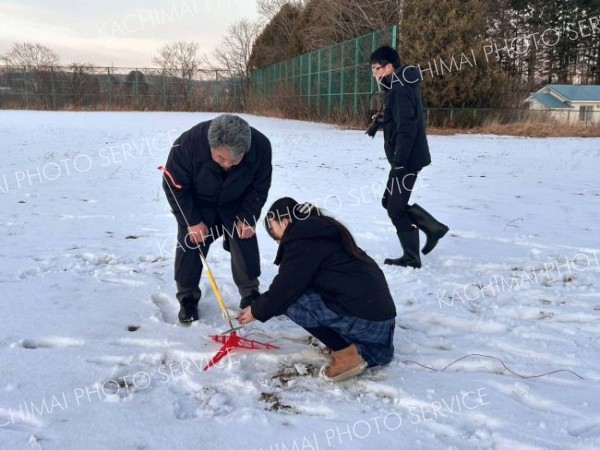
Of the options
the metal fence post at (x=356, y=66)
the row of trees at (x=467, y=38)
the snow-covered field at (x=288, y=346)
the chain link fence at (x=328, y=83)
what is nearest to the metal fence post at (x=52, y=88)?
the chain link fence at (x=328, y=83)

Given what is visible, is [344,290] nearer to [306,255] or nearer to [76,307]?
[306,255]

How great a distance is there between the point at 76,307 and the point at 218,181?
1.27 m

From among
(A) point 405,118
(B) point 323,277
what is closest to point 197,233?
(B) point 323,277

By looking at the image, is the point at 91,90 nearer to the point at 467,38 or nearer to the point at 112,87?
the point at 112,87

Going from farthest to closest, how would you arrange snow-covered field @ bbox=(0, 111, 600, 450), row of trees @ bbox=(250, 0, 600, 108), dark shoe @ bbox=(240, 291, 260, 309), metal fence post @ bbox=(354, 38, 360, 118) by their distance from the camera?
1. metal fence post @ bbox=(354, 38, 360, 118)
2. row of trees @ bbox=(250, 0, 600, 108)
3. dark shoe @ bbox=(240, 291, 260, 309)
4. snow-covered field @ bbox=(0, 111, 600, 450)

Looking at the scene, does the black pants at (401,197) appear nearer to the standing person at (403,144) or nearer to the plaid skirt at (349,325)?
the standing person at (403,144)

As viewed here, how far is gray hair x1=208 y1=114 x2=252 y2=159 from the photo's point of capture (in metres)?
2.81

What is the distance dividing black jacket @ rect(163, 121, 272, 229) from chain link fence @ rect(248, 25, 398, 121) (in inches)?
544

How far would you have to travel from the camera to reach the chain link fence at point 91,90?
106 feet

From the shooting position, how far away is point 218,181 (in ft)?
10.5

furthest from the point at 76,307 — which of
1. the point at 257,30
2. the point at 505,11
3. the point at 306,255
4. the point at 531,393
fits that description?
the point at 257,30

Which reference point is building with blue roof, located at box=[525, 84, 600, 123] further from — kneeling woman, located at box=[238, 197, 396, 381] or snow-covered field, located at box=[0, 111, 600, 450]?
kneeling woman, located at box=[238, 197, 396, 381]

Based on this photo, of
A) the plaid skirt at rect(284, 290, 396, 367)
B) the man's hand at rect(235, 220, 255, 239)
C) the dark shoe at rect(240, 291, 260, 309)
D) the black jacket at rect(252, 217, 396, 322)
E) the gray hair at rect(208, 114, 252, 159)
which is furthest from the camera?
the dark shoe at rect(240, 291, 260, 309)

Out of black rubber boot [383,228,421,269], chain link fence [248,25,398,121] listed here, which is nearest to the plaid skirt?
black rubber boot [383,228,421,269]
